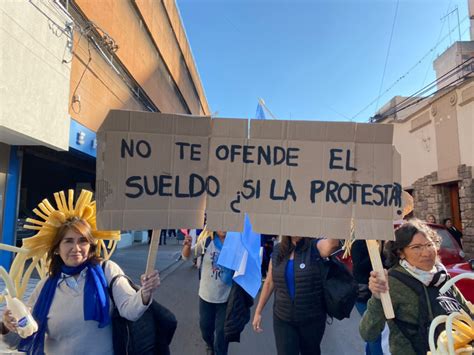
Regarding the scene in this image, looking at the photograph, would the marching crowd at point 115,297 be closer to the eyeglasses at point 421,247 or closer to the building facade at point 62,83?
the eyeglasses at point 421,247

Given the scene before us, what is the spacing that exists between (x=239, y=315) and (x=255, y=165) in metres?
2.15

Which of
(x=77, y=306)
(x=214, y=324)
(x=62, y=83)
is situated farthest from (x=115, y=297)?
(x=62, y=83)

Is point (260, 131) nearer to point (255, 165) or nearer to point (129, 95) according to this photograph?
point (255, 165)

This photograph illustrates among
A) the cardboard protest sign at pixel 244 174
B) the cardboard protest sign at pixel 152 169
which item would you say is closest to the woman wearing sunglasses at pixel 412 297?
the cardboard protest sign at pixel 244 174

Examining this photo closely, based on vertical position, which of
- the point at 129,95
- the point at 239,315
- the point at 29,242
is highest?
the point at 129,95

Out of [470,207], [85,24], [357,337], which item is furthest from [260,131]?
[470,207]

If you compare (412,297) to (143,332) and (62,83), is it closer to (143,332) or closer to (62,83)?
(143,332)

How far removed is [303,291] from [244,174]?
4.58 ft

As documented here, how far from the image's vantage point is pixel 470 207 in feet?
37.6

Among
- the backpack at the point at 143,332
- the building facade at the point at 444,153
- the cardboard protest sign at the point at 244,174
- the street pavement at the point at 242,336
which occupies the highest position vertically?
the building facade at the point at 444,153

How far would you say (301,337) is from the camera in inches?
115

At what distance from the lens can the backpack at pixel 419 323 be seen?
1926mm

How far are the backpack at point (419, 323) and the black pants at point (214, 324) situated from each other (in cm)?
217

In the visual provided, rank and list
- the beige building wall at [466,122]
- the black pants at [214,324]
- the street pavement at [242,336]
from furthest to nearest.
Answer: the beige building wall at [466,122] < the street pavement at [242,336] < the black pants at [214,324]
